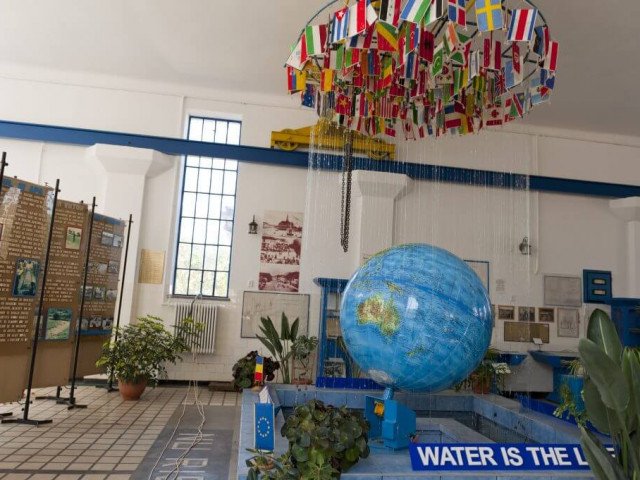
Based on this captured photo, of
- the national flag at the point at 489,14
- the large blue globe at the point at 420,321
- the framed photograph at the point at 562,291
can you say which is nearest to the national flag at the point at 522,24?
the national flag at the point at 489,14

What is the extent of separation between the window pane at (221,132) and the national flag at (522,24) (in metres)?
7.09

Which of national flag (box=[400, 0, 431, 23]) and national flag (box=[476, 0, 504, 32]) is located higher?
national flag (box=[476, 0, 504, 32])

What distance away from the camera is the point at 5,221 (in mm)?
5184

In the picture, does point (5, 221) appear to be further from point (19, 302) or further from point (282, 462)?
point (282, 462)

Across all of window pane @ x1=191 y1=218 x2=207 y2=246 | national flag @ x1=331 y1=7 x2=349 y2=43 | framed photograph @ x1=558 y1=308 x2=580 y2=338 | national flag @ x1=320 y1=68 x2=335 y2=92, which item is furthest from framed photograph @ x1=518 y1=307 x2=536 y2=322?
national flag @ x1=331 y1=7 x2=349 y2=43

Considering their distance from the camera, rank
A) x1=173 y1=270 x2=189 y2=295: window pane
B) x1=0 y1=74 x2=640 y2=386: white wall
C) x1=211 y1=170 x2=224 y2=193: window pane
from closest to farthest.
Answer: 1. x1=0 y1=74 x2=640 y2=386: white wall
2. x1=173 y1=270 x2=189 y2=295: window pane
3. x1=211 y1=170 x2=224 y2=193: window pane

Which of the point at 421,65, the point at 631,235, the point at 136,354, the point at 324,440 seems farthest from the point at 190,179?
the point at 631,235

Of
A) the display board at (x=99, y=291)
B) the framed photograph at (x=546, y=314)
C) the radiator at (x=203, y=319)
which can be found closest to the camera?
the display board at (x=99, y=291)

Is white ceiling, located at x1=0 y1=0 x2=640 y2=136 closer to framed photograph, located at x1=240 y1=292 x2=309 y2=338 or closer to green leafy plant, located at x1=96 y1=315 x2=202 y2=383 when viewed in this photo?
framed photograph, located at x1=240 y1=292 x2=309 y2=338

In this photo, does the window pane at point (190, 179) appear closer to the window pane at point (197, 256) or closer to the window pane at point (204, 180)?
the window pane at point (204, 180)

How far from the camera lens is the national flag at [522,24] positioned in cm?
411

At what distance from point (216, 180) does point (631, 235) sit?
9.31 m

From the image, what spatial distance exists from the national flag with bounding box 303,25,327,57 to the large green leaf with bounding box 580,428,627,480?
3726 millimetres

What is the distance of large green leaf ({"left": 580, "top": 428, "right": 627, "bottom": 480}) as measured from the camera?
2.87 m
